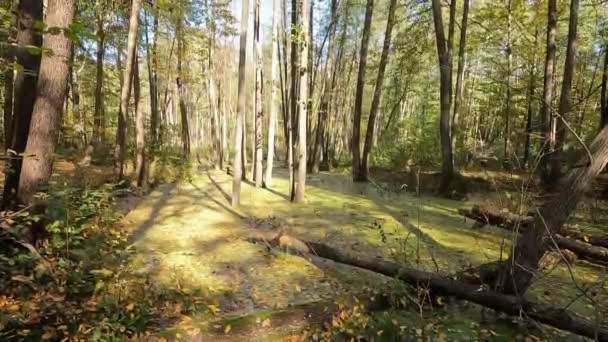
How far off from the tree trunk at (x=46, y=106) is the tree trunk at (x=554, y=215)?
5.29 metres

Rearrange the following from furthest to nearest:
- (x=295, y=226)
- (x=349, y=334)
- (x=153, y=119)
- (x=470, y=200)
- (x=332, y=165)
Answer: (x=332, y=165), (x=153, y=119), (x=470, y=200), (x=295, y=226), (x=349, y=334)

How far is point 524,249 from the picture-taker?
4062 millimetres

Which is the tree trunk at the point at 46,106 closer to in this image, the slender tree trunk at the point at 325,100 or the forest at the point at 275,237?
the forest at the point at 275,237

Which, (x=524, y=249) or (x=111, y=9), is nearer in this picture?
(x=524, y=249)

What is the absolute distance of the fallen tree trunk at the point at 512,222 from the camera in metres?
5.95

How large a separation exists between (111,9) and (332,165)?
13241 millimetres

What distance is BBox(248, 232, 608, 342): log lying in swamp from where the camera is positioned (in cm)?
326

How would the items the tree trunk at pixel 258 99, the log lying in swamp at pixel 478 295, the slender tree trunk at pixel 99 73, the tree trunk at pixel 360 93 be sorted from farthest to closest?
the tree trunk at pixel 360 93
the tree trunk at pixel 258 99
the slender tree trunk at pixel 99 73
the log lying in swamp at pixel 478 295

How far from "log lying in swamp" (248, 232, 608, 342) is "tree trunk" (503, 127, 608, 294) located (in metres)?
0.35

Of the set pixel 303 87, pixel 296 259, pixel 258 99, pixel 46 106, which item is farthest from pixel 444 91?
pixel 46 106

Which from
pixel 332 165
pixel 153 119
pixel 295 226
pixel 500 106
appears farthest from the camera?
pixel 332 165

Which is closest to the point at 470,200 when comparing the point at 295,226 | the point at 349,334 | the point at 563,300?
the point at 295,226

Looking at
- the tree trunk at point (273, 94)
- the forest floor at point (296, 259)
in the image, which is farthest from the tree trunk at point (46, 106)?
the tree trunk at point (273, 94)

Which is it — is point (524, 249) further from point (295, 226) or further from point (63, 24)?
point (63, 24)
